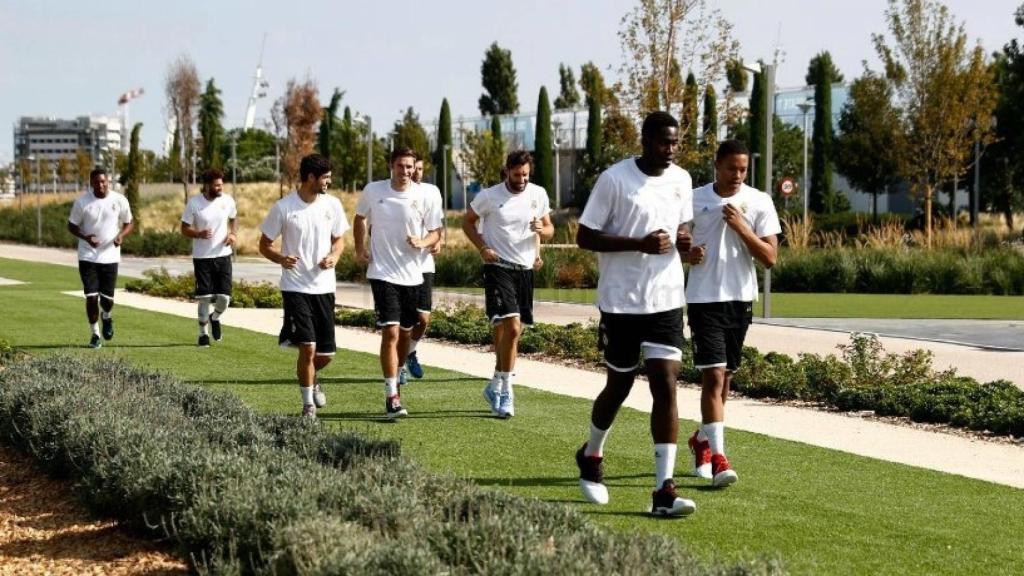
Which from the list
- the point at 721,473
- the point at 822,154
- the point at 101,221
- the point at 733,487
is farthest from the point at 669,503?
the point at 822,154

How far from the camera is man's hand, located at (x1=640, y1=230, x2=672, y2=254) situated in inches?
257

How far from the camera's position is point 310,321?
9617 mm

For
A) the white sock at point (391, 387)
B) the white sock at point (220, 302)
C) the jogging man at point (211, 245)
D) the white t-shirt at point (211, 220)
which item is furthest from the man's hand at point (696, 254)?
the white sock at point (220, 302)

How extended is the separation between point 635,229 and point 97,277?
1011cm

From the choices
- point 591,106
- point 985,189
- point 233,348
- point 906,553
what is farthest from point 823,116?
point 906,553

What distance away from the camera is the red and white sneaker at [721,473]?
23.8 ft

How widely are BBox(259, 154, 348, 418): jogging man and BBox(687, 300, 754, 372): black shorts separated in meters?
3.14

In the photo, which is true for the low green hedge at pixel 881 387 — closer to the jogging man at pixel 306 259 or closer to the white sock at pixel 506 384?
the white sock at pixel 506 384

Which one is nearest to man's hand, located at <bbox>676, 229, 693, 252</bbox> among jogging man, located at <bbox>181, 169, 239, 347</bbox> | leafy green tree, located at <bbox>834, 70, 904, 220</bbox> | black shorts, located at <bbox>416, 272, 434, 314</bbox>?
black shorts, located at <bbox>416, 272, 434, 314</bbox>

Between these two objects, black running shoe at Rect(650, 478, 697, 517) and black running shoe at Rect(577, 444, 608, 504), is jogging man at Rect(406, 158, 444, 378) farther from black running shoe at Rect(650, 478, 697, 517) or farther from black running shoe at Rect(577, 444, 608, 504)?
black running shoe at Rect(650, 478, 697, 517)

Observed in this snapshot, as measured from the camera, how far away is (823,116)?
191 ft

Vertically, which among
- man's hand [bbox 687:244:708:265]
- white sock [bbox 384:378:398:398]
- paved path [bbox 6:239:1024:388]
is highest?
man's hand [bbox 687:244:708:265]

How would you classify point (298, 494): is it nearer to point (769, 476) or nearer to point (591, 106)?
point (769, 476)

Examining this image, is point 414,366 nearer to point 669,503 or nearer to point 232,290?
point 669,503
